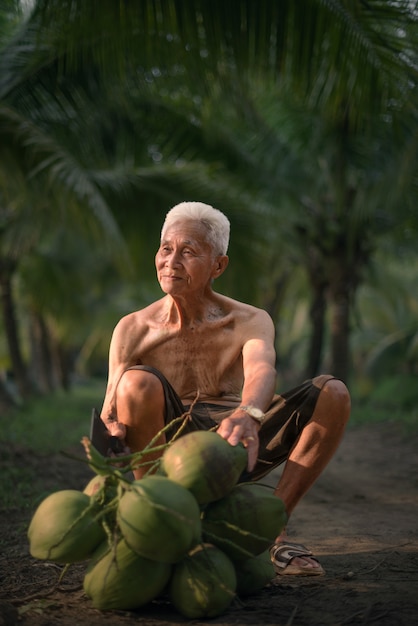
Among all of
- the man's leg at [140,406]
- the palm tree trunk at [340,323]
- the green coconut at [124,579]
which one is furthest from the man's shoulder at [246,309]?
the palm tree trunk at [340,323]

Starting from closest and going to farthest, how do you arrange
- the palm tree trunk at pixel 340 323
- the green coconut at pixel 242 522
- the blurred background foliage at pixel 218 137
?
1. the green coconut at pixel 242 522
2. the blurred background foliage at pixel 218 137
3. the palm tree trunk at pixel 340 323

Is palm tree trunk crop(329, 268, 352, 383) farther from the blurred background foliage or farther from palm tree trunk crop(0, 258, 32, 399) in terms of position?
palm tree trunk crop(0, 258, 32, 399)

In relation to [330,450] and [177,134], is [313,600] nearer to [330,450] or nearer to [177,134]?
[330,450]

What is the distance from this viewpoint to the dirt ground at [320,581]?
2.28 meters

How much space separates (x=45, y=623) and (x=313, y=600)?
2.90ft

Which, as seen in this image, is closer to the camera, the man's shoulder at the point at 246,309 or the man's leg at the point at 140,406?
the man's leg at the point at 140,406

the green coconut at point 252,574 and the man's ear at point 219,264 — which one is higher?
the man's ear at point 219,264

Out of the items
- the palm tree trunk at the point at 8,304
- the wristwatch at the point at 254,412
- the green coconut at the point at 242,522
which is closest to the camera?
the green coconut at the point at 242,522

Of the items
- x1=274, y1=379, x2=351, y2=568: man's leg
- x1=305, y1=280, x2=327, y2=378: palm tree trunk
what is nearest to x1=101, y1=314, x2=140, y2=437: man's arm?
x1=274, y1=379, x2=351, y2=568: man's leg

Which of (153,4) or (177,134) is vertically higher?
(153,4)

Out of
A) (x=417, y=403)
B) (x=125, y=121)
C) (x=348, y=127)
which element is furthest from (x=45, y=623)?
(x=417, y=403)

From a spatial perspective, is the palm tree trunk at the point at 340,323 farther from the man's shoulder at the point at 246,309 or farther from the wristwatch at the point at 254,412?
the wristwatch at the point at 254,412

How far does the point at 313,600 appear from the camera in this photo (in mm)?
2490

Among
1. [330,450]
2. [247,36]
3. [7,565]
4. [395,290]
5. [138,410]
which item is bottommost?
[395,290]
